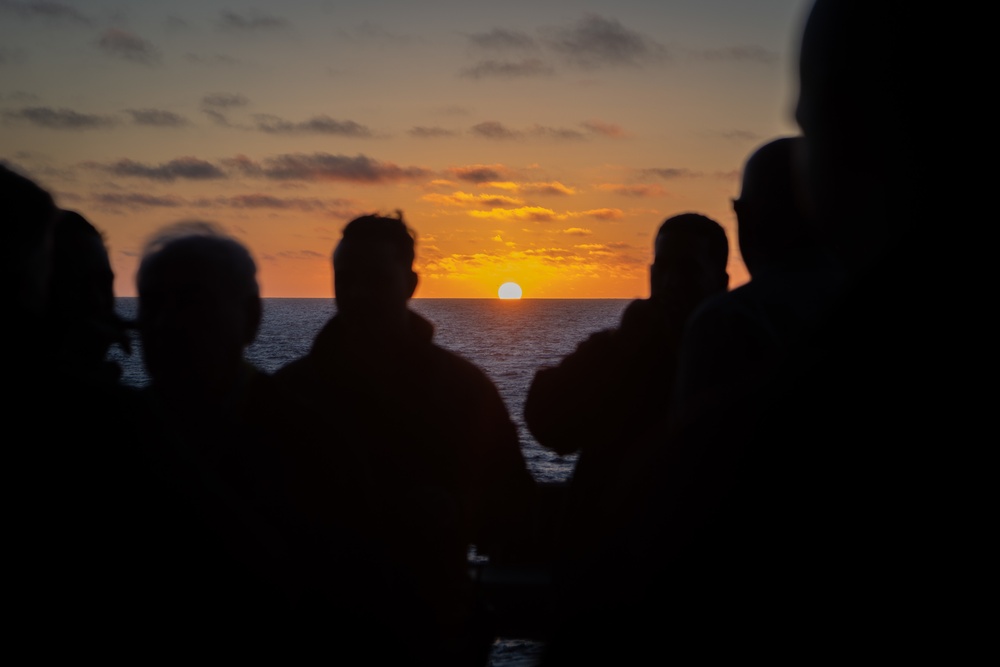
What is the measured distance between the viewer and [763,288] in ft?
8.25

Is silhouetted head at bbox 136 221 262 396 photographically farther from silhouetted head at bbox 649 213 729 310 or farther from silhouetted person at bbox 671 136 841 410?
silhouetted head at bbox 649 213 729 310

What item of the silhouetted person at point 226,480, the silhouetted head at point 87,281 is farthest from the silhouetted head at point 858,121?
the silhouetted head at point 87,281

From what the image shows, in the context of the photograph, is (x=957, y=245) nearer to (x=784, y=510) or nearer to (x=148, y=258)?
(x=784, y=510)

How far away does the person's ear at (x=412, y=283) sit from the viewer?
4.59 m

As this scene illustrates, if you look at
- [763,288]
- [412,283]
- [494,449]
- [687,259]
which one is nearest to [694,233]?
[687,259]

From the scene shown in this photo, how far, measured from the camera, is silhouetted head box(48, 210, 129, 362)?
284 cm

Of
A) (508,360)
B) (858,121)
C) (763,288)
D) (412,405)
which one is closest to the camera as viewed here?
(858,121)

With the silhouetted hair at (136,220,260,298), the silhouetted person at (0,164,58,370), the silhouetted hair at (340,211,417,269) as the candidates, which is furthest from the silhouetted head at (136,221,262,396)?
the silhouetted hair at (340,211,417,269)

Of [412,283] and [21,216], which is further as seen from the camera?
[412,283]

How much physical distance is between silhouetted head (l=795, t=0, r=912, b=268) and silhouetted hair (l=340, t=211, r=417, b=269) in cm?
365

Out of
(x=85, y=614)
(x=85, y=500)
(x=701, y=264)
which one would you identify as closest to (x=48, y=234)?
(x=85, y=500)

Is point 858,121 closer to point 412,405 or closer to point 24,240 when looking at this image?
point 24,240

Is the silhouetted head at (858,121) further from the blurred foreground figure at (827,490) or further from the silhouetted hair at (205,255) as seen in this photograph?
the silhouetted hair at (205,255)

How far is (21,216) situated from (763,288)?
209 cm
